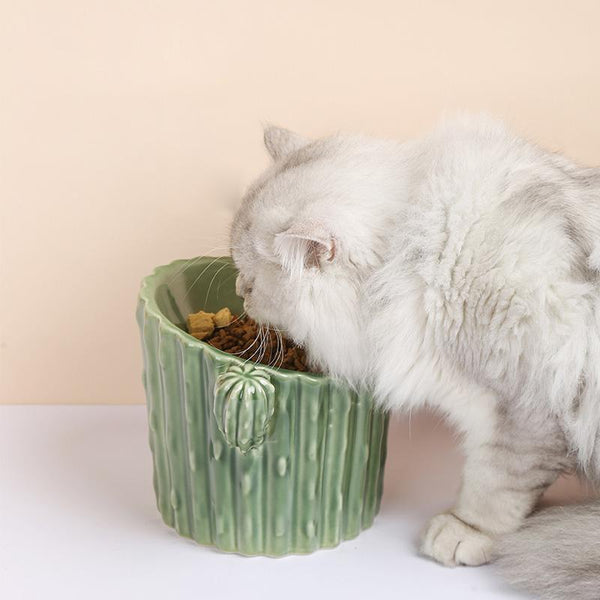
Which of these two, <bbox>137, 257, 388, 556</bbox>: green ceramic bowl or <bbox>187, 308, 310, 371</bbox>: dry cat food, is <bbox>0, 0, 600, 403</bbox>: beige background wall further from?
<bbox>137, 257, 388, 556</bbox>: green ceramic bowl

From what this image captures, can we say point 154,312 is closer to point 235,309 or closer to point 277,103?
point 235,309

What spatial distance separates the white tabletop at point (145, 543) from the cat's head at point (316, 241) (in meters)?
0.35

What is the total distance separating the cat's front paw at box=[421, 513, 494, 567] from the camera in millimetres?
1556

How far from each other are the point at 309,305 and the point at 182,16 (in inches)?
34.4

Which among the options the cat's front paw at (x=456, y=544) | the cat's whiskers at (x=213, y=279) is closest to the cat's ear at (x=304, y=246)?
the cat's whiskers at (x=213, y=279)

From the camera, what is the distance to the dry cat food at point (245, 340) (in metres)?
1.66

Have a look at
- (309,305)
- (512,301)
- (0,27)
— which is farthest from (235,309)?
(0,27)

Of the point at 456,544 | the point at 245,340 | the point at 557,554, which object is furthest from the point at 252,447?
the point at 557,554

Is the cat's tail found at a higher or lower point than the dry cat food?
lower

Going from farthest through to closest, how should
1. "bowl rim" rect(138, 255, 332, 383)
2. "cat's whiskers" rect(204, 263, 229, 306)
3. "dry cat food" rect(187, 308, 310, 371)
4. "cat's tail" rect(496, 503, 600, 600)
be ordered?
"cat's whiskers" rect(204, 263, 229, 306) < "dry cat food" rect(187, 308, 310, 371) < "bowl rim" rect(138, 255, 332, 383) < "cat's tail" rect(496, 503, 600, 600)

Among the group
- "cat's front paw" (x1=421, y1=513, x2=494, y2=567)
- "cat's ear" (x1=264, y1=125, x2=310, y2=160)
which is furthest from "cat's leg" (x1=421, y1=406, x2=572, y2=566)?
"cat's ear" (x1=264, y1=125, x2=310, y2=160)

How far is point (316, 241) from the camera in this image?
1.41 metres

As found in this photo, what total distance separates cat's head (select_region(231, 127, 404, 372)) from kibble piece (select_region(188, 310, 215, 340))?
0.34ft

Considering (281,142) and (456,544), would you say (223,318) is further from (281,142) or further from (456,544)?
(456,544)
